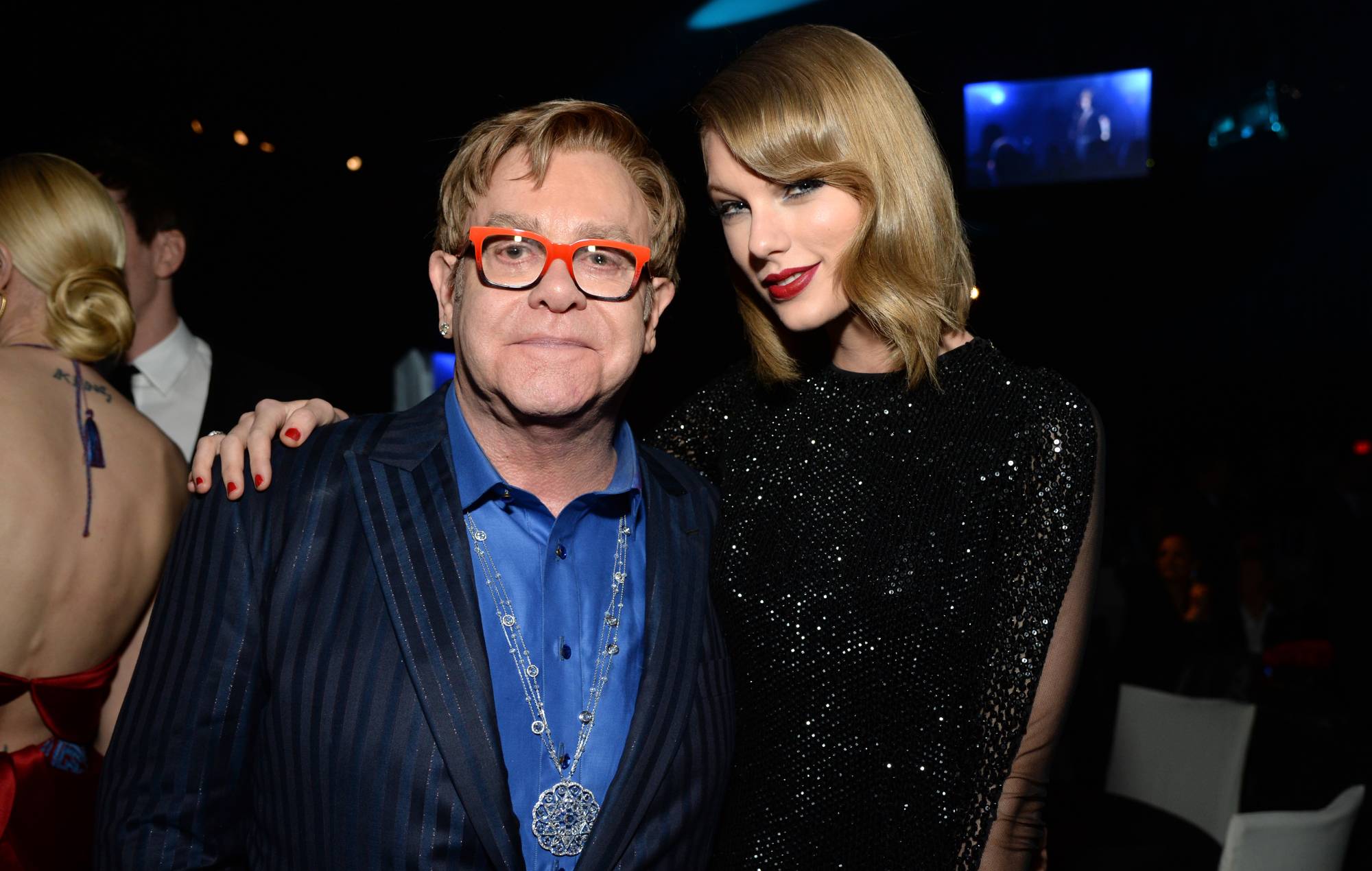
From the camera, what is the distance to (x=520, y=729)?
1424 mm

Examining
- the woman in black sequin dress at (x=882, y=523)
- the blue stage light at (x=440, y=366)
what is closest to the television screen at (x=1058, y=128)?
the blue stage light at (x=440, y=366)

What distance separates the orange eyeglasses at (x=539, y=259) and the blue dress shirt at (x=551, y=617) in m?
0.25

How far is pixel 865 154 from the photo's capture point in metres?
1.67

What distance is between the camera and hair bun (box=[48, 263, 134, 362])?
210 centimetres

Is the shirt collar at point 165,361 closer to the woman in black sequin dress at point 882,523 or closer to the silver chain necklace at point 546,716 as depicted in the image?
the woman in black sequin dress at point 882,523

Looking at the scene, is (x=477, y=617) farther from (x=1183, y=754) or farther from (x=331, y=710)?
(x=1183, y=754)

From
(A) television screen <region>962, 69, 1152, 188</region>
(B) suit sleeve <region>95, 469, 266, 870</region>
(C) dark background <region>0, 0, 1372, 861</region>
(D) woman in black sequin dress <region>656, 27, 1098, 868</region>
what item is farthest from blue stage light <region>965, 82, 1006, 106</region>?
(B) suit sleeve <region>95, 469, 266, 870</region>

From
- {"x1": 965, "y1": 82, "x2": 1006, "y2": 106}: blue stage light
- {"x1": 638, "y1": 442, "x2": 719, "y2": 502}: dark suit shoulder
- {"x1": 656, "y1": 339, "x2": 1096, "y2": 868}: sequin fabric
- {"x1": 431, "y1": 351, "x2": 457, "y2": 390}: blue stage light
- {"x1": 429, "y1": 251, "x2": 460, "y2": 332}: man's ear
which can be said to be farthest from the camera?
{"x1": 431, "y1": 351, "x2": 457, "y2": 390}: blue stage light

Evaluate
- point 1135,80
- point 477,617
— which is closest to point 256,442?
point 477,617

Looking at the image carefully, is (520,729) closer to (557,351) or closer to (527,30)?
(557,351)

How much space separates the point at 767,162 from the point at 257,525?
0.97 m

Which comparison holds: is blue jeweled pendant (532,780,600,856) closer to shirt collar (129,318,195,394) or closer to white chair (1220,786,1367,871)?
white chair (1220,786,1367,871)

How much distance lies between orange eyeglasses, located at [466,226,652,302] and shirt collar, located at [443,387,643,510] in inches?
9.5

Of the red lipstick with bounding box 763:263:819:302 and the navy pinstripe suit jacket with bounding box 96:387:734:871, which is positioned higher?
the red lipstick with bounding box 763:263:819:302
